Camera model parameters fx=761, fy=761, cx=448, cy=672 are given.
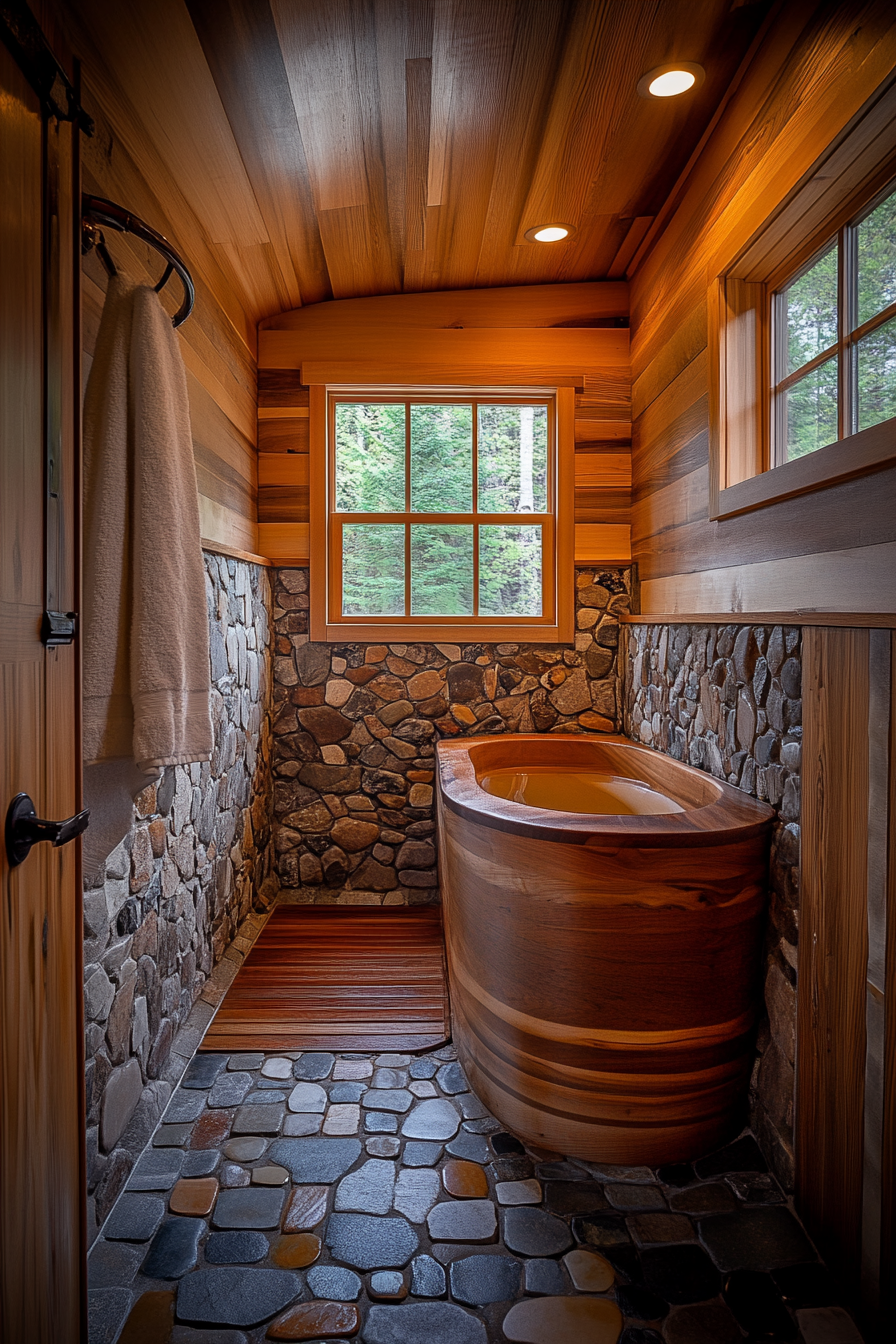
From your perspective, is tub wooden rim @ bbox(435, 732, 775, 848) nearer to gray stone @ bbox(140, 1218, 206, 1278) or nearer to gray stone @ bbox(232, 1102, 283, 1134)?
gray stone @ bbox(232, 1102, 283, 1134)

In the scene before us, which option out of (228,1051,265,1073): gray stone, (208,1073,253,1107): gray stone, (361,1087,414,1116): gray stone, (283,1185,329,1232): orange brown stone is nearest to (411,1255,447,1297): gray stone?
(283,1185,329,1232): orange brown stone

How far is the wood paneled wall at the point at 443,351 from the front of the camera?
316 centimetres

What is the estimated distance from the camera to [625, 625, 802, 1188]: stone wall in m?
1.54

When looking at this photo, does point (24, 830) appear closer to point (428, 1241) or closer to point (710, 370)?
point (428, 1241)

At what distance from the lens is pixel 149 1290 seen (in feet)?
4.17

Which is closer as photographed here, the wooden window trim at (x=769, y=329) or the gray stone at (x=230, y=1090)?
the wooden window trim at (x=769, y=329)

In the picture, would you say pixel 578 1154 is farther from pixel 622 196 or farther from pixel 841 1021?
pixel 622 196

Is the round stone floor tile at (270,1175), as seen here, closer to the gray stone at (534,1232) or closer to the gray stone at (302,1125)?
the gray stone at (302,1125)

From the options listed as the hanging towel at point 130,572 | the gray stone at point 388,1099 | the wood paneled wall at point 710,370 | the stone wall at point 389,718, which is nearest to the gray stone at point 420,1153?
the gray stone at point 388,1099

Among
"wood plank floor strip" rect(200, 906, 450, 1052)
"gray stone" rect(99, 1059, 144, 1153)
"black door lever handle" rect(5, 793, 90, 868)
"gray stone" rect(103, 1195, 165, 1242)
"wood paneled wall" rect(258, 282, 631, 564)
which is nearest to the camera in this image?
"black door lever handle" rect(5, 793, 90, 868)

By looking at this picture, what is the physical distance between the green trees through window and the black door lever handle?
242 cm

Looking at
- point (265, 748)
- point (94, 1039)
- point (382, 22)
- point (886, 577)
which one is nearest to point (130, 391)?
point (382, 22)

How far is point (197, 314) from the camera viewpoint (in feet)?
7.58

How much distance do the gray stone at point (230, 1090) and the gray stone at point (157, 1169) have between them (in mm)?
179
